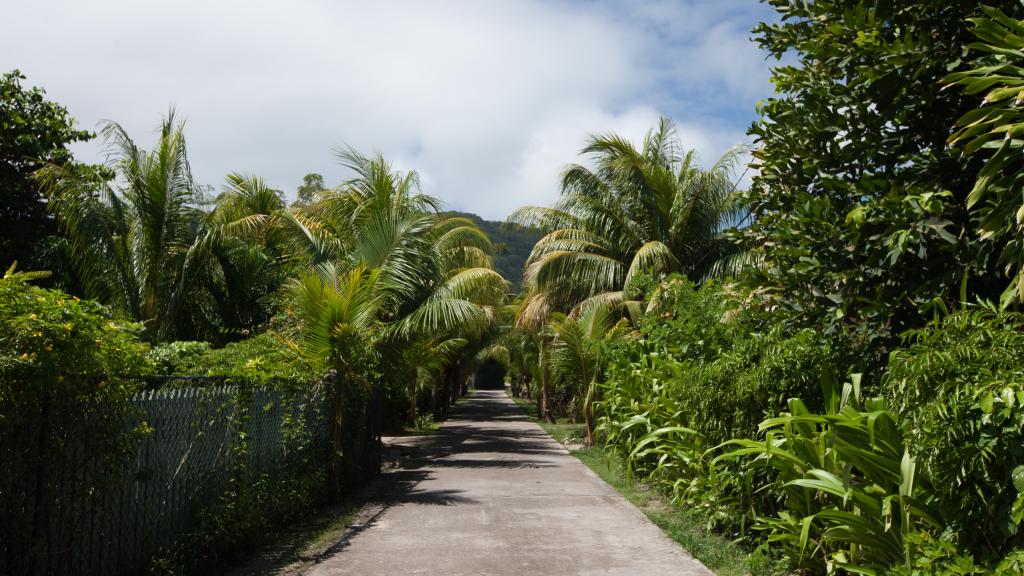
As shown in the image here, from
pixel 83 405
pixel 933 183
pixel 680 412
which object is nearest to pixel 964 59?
pixel 933 183

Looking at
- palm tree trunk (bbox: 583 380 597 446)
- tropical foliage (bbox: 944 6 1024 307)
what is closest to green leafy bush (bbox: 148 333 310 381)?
tropical foliage (bbox: 944 6 1024 307)

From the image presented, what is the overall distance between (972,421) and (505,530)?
19.7 ft

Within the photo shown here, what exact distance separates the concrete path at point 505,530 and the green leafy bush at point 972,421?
3014mm

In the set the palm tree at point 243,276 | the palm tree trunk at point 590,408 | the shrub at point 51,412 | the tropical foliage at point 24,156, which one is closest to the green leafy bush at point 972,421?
the shrub at point 51,412

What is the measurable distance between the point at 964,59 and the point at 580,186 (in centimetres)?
1587

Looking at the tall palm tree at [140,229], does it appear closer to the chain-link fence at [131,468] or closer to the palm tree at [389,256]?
the palm tree at [389,256]

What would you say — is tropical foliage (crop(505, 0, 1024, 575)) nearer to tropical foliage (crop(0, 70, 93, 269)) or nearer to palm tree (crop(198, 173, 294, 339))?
palm tree (crop(198, 173, 294, 339))

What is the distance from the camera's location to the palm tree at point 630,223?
19.5 m

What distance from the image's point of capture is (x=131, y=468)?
5.70 m

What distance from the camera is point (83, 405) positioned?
488 centimetres

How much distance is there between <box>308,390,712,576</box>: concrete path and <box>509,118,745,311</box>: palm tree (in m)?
5.69

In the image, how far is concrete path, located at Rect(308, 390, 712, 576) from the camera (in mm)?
7238

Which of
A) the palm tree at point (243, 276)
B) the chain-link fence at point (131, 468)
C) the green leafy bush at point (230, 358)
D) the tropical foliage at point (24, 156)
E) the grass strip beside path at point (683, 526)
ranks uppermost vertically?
the tropical foliage at point (24, 156)

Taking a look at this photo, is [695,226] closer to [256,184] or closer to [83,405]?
[256,184]
